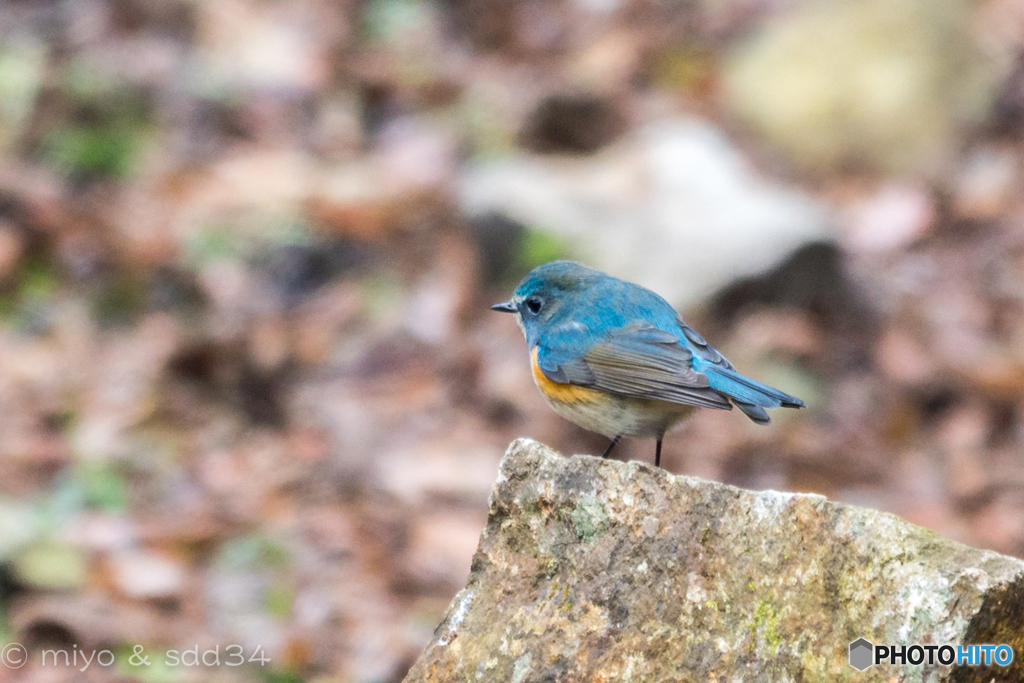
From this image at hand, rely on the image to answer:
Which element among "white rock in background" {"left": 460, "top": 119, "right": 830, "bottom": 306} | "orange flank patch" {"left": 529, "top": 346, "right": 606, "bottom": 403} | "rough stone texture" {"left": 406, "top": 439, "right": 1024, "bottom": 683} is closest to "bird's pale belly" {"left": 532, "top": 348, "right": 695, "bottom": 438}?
"orange flank patch" {"left": 529, "top": 346, "right": 606, "bottom": 403}

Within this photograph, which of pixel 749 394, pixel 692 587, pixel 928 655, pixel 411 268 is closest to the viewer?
pixel 928 655

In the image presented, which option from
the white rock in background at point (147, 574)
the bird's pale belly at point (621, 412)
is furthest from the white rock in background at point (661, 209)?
the white rock in background at point (147, 574)

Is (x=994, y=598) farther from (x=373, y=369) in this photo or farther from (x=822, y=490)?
(x=373, y=369)

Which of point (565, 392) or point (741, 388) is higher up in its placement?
point (565, 392)

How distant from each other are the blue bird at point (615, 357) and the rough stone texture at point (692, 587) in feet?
3.35

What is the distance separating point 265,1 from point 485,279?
534 centimetres

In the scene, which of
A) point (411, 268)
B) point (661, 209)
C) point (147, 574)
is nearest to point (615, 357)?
point (147, 574)

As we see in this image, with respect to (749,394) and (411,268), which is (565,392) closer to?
(749,394)

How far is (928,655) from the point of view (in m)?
2.55

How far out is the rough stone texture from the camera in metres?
2.60

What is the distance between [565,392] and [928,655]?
200 centimetres

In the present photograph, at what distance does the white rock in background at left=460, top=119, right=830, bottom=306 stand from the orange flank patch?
A: 3.16m

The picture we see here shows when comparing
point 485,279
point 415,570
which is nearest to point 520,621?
point 415,570

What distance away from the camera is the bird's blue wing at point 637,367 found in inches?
156
